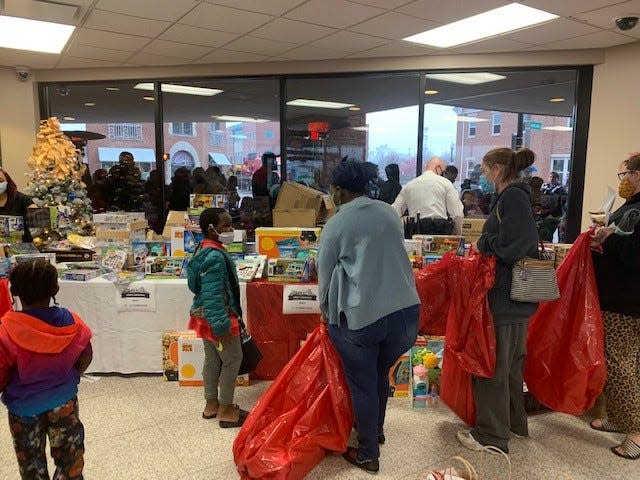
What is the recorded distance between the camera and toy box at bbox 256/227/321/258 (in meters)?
3.29

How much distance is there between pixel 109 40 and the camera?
4191 mm

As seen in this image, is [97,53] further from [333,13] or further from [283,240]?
[283,240]

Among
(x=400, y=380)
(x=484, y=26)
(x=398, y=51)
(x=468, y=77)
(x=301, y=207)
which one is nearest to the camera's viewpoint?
(x=400, y=380)

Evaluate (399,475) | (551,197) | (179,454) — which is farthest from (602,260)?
(551,197)

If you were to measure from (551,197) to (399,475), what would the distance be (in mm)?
5015

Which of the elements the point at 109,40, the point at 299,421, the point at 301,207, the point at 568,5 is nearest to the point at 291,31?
the point at 301,207

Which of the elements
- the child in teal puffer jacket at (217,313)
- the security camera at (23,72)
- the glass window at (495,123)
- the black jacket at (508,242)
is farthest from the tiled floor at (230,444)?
the glass window at (495,123)

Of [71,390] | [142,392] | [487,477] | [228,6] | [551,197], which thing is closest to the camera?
[71,390]

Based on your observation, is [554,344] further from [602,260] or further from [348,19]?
[348,19]

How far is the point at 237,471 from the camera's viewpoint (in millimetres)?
2184

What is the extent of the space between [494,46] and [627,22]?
111 cm

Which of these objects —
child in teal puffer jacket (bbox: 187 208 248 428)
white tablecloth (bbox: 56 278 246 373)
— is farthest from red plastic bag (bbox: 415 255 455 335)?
white tablecloth (bbox: 56 278 246 373)

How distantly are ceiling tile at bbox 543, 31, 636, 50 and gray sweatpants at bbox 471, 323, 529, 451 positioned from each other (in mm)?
3056

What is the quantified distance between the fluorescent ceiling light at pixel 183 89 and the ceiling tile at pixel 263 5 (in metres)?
2.57
